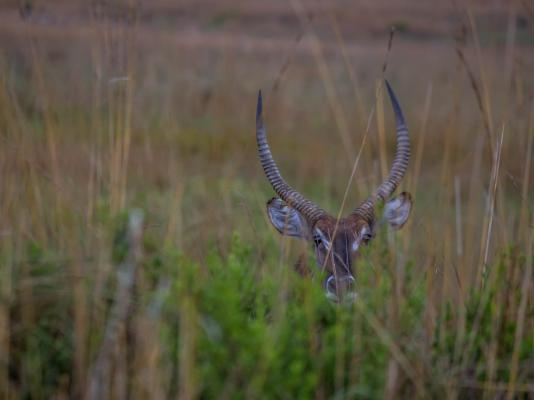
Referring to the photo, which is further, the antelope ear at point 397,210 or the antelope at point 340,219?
the antelope ear at point 397,210

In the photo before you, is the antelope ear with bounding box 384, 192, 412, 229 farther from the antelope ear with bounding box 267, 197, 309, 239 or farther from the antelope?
the antelope ear with bounding box 267, 197, 309, 239

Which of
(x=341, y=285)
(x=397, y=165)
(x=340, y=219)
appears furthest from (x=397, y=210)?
(x=341, y=285)

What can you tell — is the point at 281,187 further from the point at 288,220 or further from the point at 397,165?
the point at 397,165

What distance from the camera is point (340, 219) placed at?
18.4 feet

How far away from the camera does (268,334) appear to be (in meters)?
3.18

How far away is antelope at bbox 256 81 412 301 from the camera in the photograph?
18.1ft

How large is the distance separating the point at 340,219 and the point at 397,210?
580 mm

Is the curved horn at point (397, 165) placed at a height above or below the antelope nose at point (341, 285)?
above

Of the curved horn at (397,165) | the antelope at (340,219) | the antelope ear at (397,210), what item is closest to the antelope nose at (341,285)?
the antelope at (340,219)

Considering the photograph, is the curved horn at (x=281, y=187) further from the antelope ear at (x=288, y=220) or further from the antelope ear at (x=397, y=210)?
the antelope ear at (x=397, y=210)

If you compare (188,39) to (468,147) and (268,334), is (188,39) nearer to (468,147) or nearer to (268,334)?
(468,147)

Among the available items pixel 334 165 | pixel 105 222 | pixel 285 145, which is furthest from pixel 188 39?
pixel 105 222

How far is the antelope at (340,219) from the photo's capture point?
5516 mm

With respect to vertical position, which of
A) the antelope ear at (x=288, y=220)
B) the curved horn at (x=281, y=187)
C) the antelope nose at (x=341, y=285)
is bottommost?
the antelope nose at (x=341, y=285)
